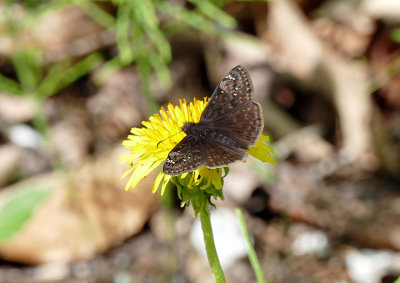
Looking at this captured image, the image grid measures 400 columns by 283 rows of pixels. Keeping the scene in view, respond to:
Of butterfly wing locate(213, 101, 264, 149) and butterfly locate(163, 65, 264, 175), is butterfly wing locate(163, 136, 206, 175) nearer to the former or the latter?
butterfly locate(163, 65, 264, 175)

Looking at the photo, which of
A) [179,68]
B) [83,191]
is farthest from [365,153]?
[83,191]

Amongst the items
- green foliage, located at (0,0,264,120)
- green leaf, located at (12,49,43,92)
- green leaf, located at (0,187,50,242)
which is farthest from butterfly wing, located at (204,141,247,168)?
green leaf, located at (12,49,43,92)

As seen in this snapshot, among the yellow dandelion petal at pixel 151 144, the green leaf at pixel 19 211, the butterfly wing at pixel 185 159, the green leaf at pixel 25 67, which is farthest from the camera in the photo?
the green leaf at pixel 25 67

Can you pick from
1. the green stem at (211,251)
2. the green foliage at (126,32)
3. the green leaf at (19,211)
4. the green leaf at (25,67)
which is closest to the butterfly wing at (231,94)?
the green stem at (211,251)

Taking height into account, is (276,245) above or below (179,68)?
below

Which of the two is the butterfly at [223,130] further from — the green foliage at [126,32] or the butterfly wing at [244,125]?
the green foliage at [126,32]

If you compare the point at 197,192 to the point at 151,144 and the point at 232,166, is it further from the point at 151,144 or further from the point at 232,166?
the point at 232,166

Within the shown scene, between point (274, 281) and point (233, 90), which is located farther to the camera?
point (274, 281)

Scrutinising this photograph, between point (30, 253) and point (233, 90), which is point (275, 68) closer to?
point (30, 253)
